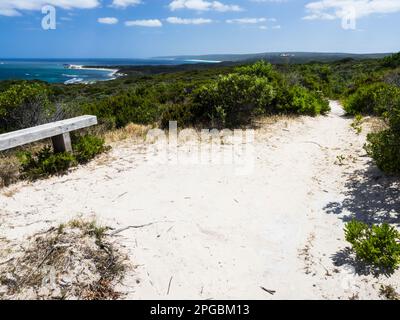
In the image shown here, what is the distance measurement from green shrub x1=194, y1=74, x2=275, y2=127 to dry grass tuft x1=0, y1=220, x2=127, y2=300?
5537 millimetres

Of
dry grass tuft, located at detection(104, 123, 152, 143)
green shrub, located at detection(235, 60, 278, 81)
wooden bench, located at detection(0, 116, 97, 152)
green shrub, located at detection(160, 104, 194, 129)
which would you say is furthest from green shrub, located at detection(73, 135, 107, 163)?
green shrub, located at detection(235, 60, 278, 81)

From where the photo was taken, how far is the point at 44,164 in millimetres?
5551

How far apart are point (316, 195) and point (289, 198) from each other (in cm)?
47

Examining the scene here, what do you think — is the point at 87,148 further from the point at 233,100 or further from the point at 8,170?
the point at 233,100

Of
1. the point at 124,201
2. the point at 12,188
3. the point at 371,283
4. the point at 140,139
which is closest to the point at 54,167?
the point at 12,188

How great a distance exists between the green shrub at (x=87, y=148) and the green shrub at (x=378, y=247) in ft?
15.4

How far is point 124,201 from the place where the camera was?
15.2ft

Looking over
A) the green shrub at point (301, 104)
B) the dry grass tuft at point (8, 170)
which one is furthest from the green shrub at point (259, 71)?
the dry grass tuft at point (8, 170)

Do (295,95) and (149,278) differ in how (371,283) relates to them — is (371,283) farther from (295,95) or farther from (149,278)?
(295,95)

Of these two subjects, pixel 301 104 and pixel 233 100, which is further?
pixel 301 104

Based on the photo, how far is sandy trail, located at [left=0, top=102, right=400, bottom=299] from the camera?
3.09 m

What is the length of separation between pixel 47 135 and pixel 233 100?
191 inches

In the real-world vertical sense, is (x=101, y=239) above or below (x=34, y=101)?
below

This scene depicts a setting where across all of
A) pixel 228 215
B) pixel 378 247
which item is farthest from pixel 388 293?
pixel 228 215
